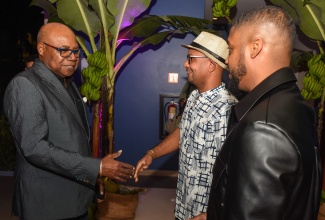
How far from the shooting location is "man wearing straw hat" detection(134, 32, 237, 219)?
222 cm

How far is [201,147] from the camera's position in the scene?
225cm

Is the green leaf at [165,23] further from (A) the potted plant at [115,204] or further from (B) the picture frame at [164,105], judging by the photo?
(A) the potted plant at [115,204]

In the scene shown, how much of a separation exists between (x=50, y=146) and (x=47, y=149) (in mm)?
24

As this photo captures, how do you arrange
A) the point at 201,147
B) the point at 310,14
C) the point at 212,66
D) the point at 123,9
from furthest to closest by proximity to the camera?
the point at 123,9 < the point at 310,14 < the point at 212,66 < the point at 201,147

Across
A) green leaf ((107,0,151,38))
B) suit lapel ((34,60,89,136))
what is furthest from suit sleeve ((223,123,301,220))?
green leaf ((107,0,151,38))

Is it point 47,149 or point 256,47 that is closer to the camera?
point 256,47

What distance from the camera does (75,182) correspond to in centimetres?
213

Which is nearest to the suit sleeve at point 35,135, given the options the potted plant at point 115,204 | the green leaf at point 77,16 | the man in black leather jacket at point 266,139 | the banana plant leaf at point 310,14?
the man in black leather jacket at point 266,139

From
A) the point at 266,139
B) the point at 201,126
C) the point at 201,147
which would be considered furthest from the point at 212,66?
the point at 266,139

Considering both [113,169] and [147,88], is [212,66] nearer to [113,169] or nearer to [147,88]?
[113,169]

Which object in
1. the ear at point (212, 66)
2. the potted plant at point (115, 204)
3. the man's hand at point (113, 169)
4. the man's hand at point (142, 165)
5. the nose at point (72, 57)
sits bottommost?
the potted plant at point (115, 204)

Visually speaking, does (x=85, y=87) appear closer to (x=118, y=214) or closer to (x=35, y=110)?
(x=118, y=214)

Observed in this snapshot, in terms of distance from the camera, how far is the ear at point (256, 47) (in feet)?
4.21

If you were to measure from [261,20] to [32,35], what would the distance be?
7776 millimetres
